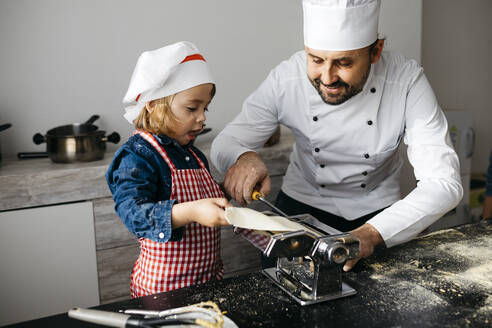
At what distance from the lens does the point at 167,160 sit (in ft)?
4.50

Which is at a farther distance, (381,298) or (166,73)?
(166,73)

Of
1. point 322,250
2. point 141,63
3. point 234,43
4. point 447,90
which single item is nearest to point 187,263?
point 322,250

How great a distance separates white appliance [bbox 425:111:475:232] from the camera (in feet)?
11.4

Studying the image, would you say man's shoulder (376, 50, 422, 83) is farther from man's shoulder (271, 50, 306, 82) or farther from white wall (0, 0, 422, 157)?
white wall (0, 0, 422, 157)

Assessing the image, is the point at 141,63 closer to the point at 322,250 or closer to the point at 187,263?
the point at 187,263

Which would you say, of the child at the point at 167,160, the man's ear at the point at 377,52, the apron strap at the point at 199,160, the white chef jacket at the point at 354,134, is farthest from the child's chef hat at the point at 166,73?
the man's ear at the point at 377,52

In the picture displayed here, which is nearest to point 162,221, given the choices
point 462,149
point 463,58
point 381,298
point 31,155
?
point 381,298

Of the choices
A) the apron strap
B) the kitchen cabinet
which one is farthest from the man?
the kitchen cabinet

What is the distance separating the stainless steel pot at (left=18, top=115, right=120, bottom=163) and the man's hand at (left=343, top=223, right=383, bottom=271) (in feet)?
4.67

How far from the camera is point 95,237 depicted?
2.14 m

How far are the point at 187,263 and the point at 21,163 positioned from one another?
4.45 feet

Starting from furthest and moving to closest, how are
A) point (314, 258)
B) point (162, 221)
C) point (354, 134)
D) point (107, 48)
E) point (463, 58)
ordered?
point (463, 58)
point (107, 48)
point (354, 134)
point (162, 221)
point (314, 258)

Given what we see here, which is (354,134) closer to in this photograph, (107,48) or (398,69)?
(398,69)

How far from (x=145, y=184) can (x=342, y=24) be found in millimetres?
889
